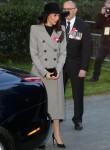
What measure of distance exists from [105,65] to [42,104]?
8336mm

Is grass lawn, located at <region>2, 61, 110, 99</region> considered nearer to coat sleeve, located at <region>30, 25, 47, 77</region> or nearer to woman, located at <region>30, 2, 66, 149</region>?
woman, located at <region>30, 2, 66, 149</region>

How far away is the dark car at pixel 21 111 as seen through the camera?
18.2 feet

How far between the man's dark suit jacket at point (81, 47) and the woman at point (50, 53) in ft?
2.56

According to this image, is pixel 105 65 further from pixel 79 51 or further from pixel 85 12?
pixel 79 51

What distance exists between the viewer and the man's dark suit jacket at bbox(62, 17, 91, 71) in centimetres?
755

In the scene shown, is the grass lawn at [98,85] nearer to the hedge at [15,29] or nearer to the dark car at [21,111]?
the hedge at [15,29]

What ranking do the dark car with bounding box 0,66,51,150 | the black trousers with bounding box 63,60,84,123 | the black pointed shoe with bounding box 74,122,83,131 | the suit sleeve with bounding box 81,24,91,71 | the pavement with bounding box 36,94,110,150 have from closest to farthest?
the dark car with bounding box 0,66,51,150 < the pavement with bounding box 36,94,110,150 < the suit sleeve with bounding box 81,24,91,71 < the black trousers with bounding box 63,60,84,123 < the black pointed shoe with bounding box 74,122,83,131

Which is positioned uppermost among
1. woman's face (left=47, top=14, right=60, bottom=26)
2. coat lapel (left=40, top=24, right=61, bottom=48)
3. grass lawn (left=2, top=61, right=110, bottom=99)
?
woman's face (left=47, top=14, right=60, bottom=26)

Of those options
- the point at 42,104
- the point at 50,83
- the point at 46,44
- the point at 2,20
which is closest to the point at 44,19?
the point at 46,44

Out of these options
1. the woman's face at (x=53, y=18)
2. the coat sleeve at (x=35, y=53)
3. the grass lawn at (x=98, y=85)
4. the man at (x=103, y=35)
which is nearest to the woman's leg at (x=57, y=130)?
the coat sleeve at (x=35, y=53)

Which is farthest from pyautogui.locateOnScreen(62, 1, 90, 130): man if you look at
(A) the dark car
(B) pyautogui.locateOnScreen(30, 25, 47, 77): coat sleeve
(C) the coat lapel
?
(A) the dark car

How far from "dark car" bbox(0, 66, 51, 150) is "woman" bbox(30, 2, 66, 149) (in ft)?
1.91

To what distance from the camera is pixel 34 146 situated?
591 cm

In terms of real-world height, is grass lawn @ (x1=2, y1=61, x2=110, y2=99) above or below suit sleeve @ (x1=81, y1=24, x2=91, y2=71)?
below
